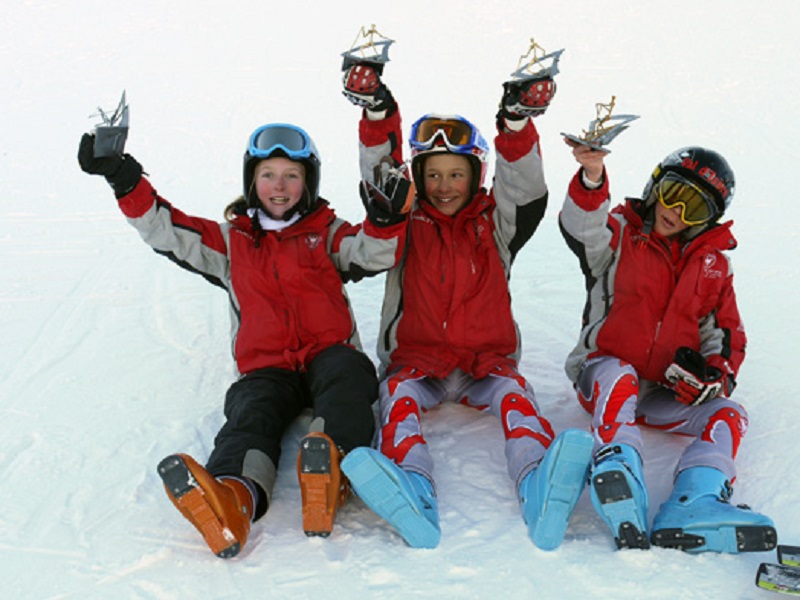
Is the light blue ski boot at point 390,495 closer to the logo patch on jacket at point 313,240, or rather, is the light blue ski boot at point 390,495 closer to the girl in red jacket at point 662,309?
the girl in red jacket at point 662,309

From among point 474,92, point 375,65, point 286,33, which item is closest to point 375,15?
point 286,33

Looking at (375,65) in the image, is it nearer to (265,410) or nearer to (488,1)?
(265,410)

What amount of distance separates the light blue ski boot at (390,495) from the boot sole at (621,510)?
0.60 metres

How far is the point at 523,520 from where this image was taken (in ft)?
9.89

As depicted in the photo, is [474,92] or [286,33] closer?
[474,92]

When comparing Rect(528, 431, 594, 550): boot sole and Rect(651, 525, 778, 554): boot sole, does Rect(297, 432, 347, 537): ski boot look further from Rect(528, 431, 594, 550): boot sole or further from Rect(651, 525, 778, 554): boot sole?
Rect(651, 525, 778, 554): boot sole

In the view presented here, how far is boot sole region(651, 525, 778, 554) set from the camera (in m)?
2.70

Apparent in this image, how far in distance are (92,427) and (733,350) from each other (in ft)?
9.64

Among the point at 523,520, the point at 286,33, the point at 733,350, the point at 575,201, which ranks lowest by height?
the point at 523,520

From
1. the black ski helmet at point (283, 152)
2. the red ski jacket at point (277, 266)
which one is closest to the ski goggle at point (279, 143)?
the black ski helmet at point (283, 152)

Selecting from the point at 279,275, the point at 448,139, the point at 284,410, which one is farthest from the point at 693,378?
the point at 279,275

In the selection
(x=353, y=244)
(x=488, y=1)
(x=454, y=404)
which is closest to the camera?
(x=353, y=244)

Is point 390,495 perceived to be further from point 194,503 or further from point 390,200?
point 390,200

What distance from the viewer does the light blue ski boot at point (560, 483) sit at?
2.77 meters
